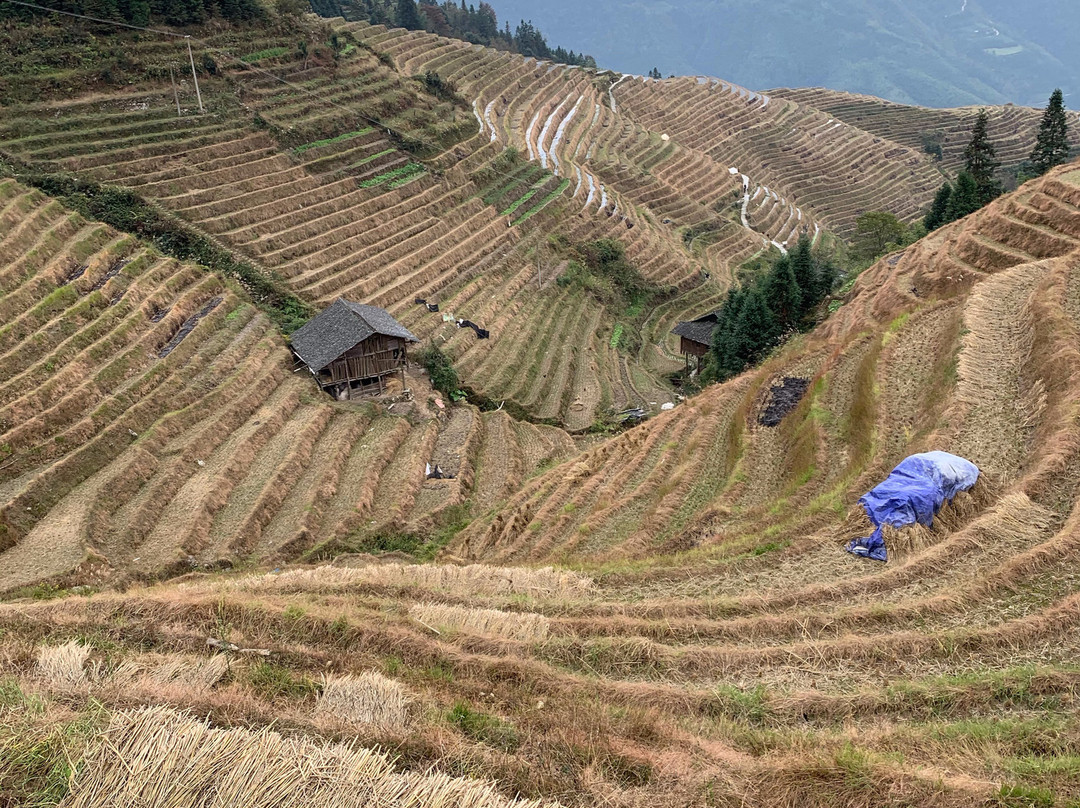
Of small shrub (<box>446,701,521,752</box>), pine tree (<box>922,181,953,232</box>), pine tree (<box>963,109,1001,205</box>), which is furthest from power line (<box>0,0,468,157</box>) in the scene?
small shrub (<box>446,701,521,752</box>)

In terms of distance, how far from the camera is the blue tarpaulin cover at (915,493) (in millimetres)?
13320

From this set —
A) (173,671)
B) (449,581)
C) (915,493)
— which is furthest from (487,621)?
(915,493)

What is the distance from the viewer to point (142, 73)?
44.0 m

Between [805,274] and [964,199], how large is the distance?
13.7 metres

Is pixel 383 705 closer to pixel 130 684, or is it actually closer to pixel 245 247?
pixel 130 684

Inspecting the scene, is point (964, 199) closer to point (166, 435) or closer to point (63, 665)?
point (166, 435)

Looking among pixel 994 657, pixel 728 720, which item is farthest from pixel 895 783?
pixel 994 657

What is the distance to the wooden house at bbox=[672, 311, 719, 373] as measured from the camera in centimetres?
4500

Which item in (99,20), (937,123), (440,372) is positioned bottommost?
(440,372)

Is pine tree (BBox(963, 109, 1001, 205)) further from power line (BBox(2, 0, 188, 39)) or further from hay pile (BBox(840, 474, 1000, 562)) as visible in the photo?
power line (BBox(2, 0, 188, 39))

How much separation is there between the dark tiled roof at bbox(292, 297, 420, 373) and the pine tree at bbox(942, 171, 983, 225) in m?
37.3

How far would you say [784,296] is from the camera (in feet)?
127

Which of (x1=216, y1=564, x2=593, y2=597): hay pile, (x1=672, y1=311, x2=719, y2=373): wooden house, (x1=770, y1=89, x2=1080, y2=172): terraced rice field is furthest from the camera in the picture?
(x1=770, y1=89, x2=1080, y2=172): terraced rice field

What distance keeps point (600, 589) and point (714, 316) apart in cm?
3555
